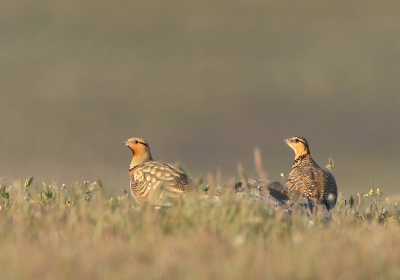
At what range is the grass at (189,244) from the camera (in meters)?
5.04

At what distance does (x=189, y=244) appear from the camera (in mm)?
5676

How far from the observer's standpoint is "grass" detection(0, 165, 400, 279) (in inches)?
198

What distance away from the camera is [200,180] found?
9438 mm

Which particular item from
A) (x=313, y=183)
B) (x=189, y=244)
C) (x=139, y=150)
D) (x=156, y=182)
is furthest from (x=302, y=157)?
(x=189, y=244)

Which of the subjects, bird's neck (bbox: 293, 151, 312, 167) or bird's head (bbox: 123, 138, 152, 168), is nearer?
bird's head (bbox: 123, 138, 152, 168)

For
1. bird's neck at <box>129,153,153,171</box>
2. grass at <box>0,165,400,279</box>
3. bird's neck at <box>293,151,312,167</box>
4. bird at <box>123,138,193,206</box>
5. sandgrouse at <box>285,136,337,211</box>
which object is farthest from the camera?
bird's neck at <box>293,151,312,167</box>

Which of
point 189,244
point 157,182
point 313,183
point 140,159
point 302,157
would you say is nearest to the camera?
point 189,244

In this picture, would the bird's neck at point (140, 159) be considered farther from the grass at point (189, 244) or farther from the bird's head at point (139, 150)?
the grass at point (189, 244)

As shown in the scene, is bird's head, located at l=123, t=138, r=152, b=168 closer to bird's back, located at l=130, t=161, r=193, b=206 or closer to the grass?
bird's back, located at l=130, t=161, r=193, b=206

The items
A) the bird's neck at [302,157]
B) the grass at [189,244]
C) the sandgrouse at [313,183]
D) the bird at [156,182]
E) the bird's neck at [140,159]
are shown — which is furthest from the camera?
the bird's neck at [302,157]

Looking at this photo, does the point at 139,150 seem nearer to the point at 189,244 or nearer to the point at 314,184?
the point at 314,184

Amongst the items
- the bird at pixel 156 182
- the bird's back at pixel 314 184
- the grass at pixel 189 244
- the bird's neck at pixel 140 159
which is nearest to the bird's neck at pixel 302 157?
the bird's back at pixel 314 184

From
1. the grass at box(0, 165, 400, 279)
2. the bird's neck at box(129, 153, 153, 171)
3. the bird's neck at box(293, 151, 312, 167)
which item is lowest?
the grass at box(0, 165, 400, 279)

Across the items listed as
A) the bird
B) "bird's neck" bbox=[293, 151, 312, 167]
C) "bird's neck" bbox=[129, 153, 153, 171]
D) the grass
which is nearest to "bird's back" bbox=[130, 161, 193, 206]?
the bird
